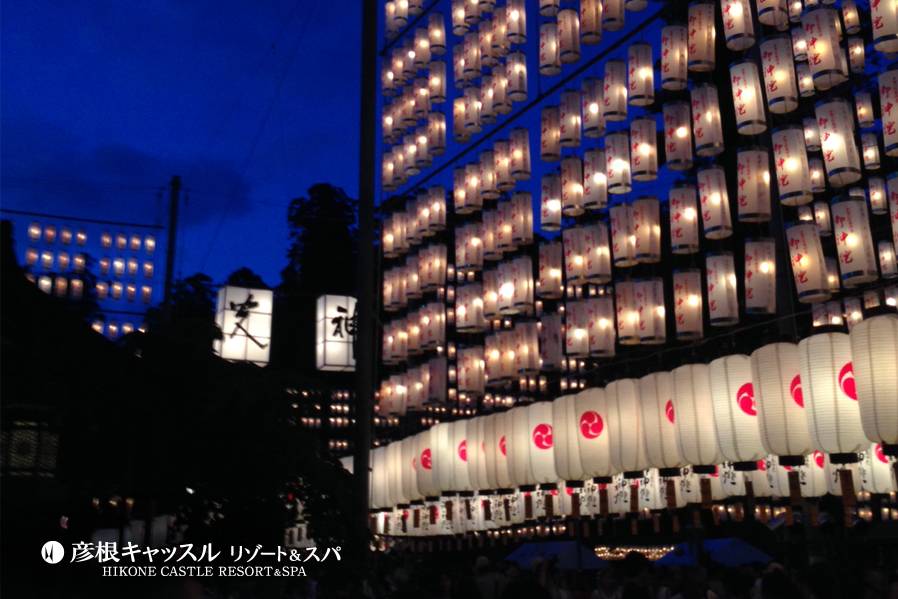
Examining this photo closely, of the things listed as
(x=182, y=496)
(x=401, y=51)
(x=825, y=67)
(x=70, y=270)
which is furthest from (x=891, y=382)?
(x=70, y=270)

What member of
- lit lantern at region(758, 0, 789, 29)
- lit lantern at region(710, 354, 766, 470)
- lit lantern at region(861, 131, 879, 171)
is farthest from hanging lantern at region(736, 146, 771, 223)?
lit lantern at region(861, 131, 879, 171)

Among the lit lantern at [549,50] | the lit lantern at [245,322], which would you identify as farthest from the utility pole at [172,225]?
the lit lantern at [549,50]

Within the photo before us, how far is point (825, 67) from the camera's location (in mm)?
10711

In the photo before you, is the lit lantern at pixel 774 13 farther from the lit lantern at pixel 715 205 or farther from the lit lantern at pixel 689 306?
the lit lantern at pixel 689 306

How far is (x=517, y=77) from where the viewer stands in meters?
15.6

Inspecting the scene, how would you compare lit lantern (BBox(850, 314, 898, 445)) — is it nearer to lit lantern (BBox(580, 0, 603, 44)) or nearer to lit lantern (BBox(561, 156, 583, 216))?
lit lantern (BBox(561, 156, 583, 216))

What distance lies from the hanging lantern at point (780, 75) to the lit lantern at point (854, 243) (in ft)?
4.59

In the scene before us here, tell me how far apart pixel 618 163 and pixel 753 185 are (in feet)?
8.28

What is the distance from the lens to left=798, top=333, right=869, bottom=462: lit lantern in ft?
31.9

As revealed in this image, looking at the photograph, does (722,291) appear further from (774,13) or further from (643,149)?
(774,13)

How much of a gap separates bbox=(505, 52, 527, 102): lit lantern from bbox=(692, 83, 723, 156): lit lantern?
3.96m

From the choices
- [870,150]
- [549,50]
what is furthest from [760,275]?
[870,150]

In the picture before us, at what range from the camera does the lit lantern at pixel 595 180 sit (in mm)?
13859

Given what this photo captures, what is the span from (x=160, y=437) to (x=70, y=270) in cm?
2664
